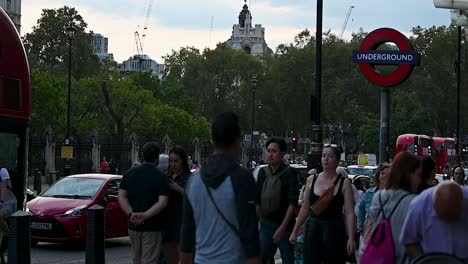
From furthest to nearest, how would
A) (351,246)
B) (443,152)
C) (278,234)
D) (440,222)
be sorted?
(443,152) → (278,234) → (351,246) → (440,222)

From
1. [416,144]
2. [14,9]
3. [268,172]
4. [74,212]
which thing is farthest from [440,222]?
[14,9]

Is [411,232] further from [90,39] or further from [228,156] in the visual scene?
[90,39]

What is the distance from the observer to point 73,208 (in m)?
16.8

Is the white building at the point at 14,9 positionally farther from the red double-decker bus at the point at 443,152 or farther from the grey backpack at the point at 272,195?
the grey backpack at the point at 272,195

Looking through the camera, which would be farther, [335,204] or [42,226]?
[42,226]

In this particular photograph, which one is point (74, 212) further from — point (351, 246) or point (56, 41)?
point (56, 41)

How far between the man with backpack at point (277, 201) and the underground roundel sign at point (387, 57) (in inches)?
169

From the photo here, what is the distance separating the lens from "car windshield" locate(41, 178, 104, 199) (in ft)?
57.3

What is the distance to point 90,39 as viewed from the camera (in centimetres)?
9594

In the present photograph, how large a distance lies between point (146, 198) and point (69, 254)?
708 cm

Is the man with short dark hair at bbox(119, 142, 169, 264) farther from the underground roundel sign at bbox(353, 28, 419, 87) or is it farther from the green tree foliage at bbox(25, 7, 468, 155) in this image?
the green tree foliage at bbox(25, 7, 468, 155)

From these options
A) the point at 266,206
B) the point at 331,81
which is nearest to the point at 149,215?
the point at 266,206

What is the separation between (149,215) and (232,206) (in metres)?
4.04

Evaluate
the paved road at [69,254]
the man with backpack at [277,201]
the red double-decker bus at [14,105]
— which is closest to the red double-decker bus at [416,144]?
the paved road at [69,254]
